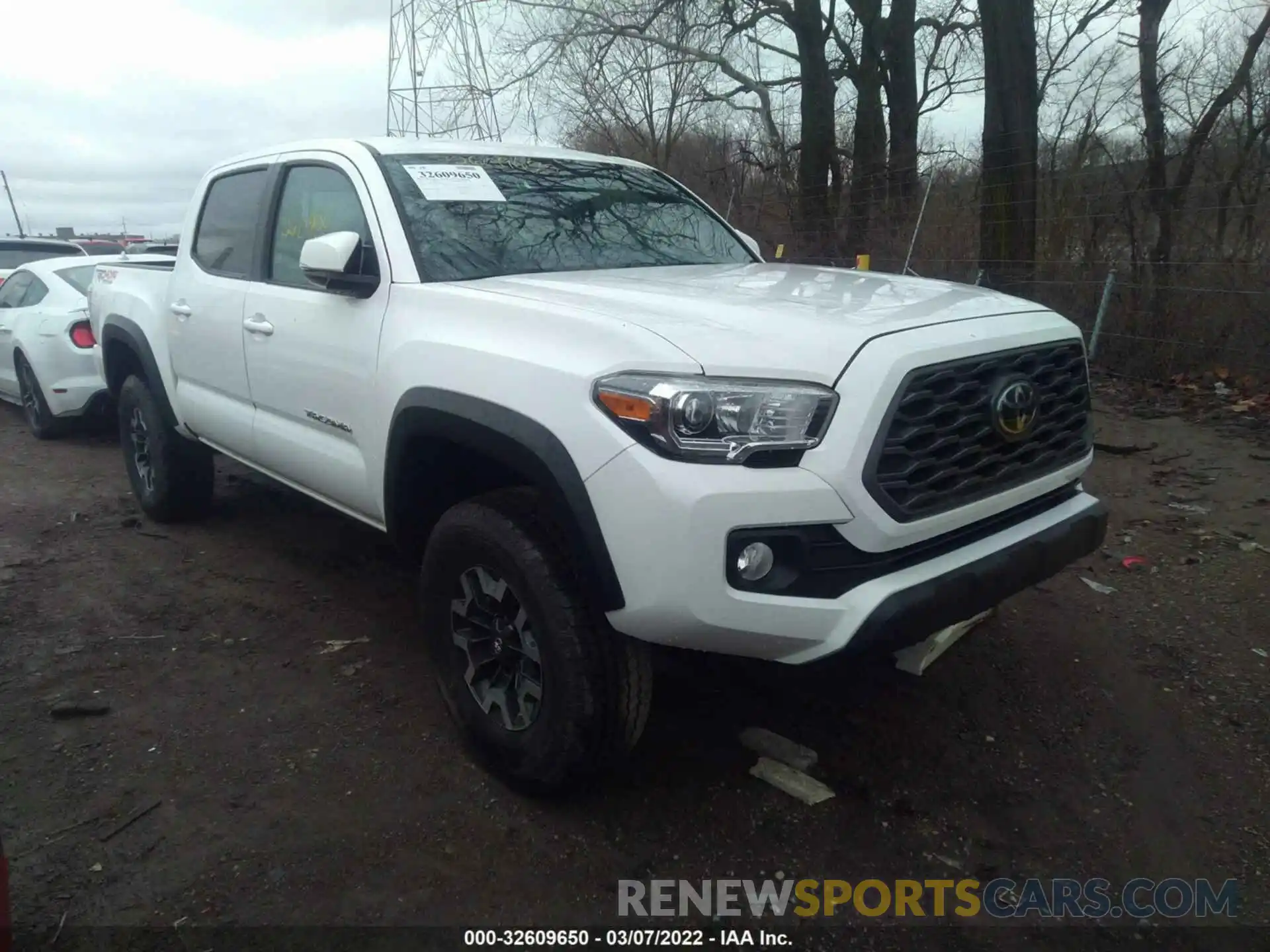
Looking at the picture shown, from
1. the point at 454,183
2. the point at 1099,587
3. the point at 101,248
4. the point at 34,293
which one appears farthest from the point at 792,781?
the point at 101,248

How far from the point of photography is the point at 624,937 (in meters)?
2.37

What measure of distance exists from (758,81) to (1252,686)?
14.8 meters

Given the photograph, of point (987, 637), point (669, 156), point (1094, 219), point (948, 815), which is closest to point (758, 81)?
point (669, 156)

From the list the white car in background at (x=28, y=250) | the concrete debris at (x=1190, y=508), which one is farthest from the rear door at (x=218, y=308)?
the white car in background at (x=28, y=250)

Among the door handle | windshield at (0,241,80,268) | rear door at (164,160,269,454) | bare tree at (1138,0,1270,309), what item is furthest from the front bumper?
windshield at (0,241,80,268)

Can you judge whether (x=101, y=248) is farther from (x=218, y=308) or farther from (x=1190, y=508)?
(x=1190, y=508)

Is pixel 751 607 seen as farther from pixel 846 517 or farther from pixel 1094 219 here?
pixel 1094 219

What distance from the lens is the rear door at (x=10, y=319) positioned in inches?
322

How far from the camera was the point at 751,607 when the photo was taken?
89.4 inches

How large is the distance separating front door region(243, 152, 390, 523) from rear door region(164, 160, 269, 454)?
0.50 ft

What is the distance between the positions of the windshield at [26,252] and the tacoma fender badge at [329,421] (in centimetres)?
1080

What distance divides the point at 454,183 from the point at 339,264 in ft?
2.17

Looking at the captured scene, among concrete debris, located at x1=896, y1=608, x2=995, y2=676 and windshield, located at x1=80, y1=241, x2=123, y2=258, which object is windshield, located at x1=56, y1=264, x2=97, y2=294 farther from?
windshield, located at x1=80, y1=241, x2=123, y2=258

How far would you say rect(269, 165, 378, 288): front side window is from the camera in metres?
3.62
